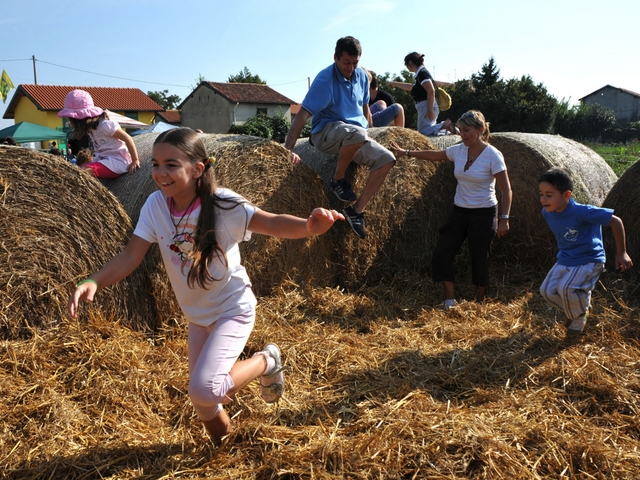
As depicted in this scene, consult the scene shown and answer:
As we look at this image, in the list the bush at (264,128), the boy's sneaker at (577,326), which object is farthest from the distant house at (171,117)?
the boy's sneaker at (577,326)

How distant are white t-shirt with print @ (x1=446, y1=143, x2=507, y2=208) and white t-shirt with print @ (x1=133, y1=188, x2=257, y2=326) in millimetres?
3442

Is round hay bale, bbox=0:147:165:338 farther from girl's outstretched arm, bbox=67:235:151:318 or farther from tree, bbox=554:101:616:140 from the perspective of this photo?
tree, bbox=554:101:616:140

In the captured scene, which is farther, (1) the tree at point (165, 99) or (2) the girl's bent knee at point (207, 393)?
(1) the tree at point (165, 99)

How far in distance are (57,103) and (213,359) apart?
43.5 m

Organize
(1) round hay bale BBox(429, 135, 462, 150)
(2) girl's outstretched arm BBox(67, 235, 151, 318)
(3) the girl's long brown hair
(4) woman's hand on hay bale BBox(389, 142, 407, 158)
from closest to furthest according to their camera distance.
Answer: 1. (2) girl's outstretched arm BBox(67, 235, 151, 318)
2. (3) the girl's long brown hair
3. (4) woman's hand on hay bale BBox(389, 142, 407, 158)
4. (1) round hay bale BBox(429, 135, 462, 150)

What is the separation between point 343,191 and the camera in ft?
20.1

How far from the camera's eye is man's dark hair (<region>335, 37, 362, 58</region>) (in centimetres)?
566

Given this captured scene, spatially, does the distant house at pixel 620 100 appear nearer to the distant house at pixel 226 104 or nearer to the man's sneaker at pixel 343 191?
the distant house at pixel 226 104

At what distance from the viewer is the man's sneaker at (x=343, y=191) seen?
20.0 ft

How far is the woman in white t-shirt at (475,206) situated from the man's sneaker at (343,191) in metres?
1.01

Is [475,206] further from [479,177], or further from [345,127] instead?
[345,127]

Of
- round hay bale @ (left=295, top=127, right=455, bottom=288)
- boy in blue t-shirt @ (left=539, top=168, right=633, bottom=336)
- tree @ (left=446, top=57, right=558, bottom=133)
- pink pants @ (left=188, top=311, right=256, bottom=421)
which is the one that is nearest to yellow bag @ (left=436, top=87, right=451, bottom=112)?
round hay bale @ (left=295, top=127, right=455, bottom=288)

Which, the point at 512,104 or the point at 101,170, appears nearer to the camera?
the point at 101,170

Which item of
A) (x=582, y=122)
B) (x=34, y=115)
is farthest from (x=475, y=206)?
(x=582, y=122)
